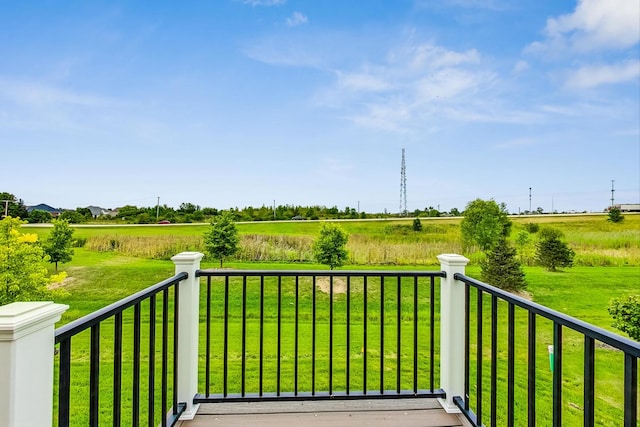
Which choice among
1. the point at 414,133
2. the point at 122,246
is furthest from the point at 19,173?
the point at 414,133

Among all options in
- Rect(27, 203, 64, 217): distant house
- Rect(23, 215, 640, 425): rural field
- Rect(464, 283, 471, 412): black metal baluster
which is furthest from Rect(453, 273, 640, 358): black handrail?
Rect(27, 203, 64, 217): distant house

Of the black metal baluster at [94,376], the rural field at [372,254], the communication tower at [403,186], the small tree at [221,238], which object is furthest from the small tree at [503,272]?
the black metal baluster at [94,376]

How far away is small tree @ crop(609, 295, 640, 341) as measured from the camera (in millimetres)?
6086

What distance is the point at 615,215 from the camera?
49.1ft

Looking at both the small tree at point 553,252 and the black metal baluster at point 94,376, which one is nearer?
the black metal baluster at point 94,376

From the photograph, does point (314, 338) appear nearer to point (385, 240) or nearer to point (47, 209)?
point (385, 240)

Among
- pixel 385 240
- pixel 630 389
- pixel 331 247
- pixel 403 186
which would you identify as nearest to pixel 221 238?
pixel 331 247

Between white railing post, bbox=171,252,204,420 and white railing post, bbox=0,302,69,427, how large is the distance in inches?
44.8

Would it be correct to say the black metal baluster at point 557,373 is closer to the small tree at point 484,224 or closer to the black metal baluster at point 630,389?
the black metal baluster at point 630,389

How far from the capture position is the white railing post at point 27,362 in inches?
29.0

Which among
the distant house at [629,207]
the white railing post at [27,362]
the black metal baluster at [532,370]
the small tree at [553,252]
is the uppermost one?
the distant house at [629,207]

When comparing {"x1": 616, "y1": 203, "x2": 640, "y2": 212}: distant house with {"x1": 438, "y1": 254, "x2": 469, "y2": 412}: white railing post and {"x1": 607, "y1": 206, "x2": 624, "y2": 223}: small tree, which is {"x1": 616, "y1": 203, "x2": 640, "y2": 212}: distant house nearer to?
{"x1": 607, "y1": 206, "x2": 624, "y2": 223}: small tree

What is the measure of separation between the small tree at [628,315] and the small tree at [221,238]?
424 inches

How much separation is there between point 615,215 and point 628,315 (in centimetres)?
1117
